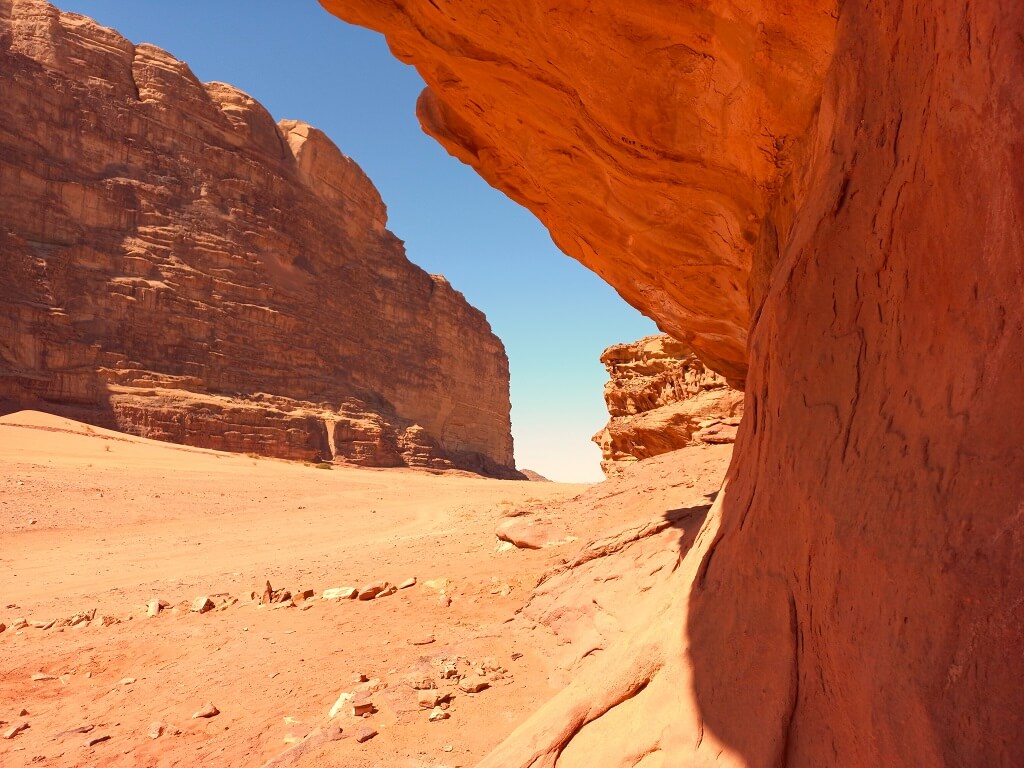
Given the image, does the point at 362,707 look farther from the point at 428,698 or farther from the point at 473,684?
the point at 473,684

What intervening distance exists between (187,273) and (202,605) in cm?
3640

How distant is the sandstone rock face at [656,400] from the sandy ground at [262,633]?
460 cm

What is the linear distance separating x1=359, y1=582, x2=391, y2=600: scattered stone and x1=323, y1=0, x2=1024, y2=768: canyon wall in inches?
127

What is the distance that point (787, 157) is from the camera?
161 inches

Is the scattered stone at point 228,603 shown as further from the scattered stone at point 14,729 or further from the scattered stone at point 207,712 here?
the scattered stone at point 207,712

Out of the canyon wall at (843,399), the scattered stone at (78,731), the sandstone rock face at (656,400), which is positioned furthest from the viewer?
the sandstone rock face at (656,400)

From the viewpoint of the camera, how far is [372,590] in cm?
631

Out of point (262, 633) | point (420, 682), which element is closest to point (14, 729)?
point (262, 633)

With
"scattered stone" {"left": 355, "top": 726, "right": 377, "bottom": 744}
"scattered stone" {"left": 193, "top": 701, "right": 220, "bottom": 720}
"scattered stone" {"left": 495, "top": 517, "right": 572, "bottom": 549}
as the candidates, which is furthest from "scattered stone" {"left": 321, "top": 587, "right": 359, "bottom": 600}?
"scattered stone" {"left": 355, "top": 726, "right": 377, "bottom": 744}

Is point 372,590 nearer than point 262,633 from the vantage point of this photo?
No

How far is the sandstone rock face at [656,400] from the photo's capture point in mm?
13930

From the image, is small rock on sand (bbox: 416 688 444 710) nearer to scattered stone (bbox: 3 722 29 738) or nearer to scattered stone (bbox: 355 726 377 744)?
scattered stone (bbox: 355 726 377 744)

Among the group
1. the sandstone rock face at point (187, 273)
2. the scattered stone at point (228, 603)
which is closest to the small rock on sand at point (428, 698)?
the scattered stone at point (228, 603)

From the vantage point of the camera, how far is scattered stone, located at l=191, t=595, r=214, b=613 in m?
6.25
